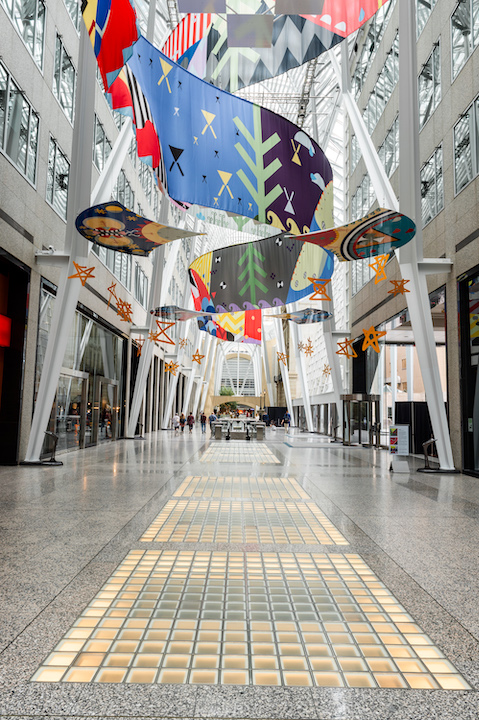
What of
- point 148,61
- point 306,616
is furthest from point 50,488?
point 148,61

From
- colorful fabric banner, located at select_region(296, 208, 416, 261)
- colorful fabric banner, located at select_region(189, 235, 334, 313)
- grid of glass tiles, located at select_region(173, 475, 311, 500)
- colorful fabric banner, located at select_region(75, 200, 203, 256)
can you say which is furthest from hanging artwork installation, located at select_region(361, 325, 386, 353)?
colorful fabric banner, located at select_region(189, 235, 334, 313)

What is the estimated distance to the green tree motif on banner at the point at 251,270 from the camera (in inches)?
1175

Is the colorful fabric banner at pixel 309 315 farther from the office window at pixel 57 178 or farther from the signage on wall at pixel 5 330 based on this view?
the signage on wall at pixel 5 330

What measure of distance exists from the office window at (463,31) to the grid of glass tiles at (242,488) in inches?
468

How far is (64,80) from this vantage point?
1709 centimetres

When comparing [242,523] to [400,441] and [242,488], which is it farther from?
[400,441]

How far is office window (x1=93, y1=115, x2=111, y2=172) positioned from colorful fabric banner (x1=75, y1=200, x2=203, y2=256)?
8.08 meters

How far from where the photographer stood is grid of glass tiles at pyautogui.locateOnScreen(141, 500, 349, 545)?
650 cm

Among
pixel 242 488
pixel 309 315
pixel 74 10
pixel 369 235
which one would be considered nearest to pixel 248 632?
pixel 242 488

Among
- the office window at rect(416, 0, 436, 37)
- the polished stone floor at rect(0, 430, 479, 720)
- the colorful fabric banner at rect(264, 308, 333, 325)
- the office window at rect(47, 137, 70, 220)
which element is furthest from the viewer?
the colorful fabric banner at rect(264, 308, 333, 325)

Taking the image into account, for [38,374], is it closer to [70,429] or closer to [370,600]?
[70,429]

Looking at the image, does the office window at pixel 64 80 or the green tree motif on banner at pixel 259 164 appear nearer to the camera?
the office window at pixel 64 80

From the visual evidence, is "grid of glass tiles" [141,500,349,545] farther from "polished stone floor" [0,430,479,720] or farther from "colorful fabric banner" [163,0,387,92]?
"colorful fabric banner" [163,0,387,92]

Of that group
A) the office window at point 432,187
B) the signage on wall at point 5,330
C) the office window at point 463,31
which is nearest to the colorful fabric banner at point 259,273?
the office window at point 432,187
